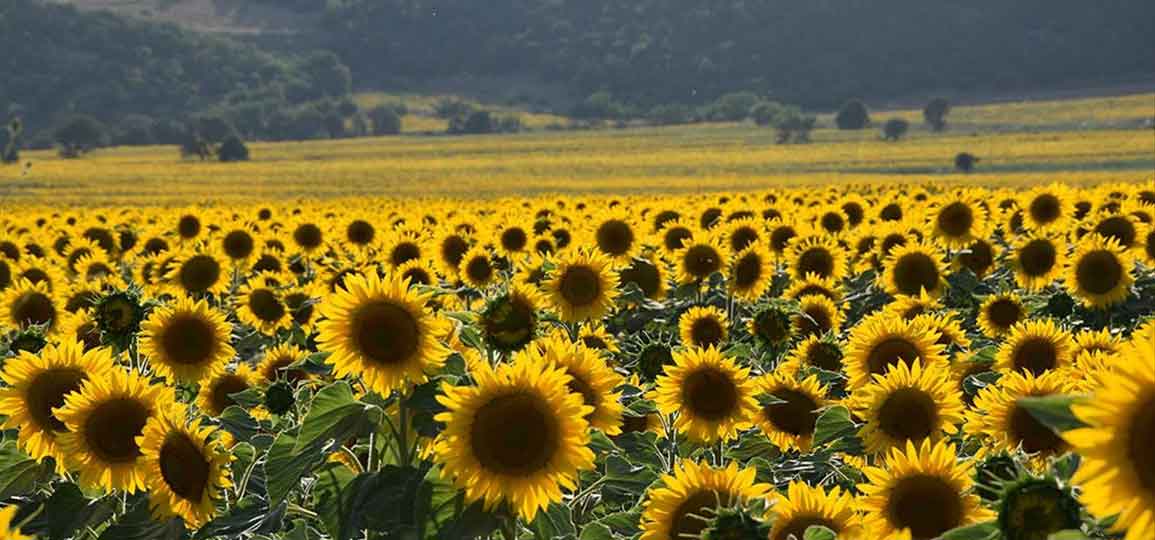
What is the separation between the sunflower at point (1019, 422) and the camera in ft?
11.9

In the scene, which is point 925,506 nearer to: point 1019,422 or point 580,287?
point 1019,422

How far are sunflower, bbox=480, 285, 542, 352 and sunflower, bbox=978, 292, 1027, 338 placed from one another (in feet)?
13.3

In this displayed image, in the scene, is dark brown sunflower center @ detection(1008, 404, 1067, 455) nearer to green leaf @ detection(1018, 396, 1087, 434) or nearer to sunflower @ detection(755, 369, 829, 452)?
sunflower @ detection(755, 369, 829, 452)

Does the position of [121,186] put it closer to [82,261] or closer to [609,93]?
[82,261]

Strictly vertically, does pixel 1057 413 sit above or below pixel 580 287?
below

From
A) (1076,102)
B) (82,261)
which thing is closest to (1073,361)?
(82,261)

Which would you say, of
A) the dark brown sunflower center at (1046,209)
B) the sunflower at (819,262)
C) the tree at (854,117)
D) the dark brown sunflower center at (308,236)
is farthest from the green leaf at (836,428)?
the tree at (854,117)

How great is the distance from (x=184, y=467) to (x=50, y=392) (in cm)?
78

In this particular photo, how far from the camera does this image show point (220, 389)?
20.1 feet

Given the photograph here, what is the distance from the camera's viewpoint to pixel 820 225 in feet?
42.6

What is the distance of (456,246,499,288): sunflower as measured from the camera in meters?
9.65

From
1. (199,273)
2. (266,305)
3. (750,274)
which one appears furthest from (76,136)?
(750,274)

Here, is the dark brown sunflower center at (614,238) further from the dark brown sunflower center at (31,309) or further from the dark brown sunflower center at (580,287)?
the dark brown sunflower center at (31,309)

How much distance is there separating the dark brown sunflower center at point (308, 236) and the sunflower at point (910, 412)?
9.97 m
